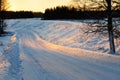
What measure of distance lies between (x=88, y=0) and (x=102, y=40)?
6.57 meters

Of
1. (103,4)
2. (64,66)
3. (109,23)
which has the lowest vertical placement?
(64,66)

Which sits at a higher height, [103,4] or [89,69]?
[103,4]

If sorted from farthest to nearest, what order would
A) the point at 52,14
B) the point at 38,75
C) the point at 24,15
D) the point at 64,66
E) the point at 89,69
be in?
the point at 24,15 < the point at 52,14 < the point at 64,66 < the point at 89,69 < the point at 38,75

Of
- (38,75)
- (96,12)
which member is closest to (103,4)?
(96,12)

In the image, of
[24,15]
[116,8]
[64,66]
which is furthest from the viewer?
[24,15]

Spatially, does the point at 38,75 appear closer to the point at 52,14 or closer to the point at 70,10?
the point at 70,10

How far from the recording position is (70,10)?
94.4 meters

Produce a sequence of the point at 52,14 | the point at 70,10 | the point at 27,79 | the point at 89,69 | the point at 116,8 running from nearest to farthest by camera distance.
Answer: the point at 27,79 < the point at 89,69 < the point at 116,8 < the point at 70,10 < the point at 52,14

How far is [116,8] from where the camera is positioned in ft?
64.0

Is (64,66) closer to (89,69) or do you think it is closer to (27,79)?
(89,69)

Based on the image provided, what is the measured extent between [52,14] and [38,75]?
9282cm

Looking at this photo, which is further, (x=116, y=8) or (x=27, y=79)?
(x=116, y=8)

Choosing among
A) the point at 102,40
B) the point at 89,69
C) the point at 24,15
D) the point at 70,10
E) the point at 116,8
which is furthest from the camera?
the point at 24,15

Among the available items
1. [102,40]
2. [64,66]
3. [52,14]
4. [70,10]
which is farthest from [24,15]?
[64,66]
